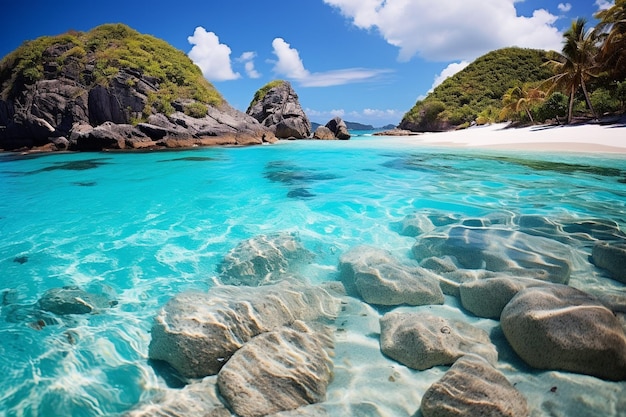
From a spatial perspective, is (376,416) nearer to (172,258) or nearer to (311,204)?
(172,258)

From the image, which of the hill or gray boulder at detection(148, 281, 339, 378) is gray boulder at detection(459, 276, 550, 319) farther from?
the hill

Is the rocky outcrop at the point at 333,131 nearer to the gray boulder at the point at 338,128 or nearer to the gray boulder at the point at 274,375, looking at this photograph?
the gray boulder at the point at 338,128

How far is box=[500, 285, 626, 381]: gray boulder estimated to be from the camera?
2.35 metres

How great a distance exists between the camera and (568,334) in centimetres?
246

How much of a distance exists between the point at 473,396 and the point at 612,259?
3.47 m

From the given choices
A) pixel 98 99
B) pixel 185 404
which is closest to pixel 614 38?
pixel 185 404

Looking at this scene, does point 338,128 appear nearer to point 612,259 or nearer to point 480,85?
point 612,259

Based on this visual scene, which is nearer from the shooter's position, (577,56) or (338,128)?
(577,56)

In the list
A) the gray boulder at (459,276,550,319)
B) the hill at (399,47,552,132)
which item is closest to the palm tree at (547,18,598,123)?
the hill at (399,47,552,132)

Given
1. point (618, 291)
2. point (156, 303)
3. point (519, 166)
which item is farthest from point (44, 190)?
point (519, 166)

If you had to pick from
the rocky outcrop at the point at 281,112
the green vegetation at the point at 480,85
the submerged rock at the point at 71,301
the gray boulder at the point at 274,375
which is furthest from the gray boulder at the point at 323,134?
the gray boulder at the point at 274,375

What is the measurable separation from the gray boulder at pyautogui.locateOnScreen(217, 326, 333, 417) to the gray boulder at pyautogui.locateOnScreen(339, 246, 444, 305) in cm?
117

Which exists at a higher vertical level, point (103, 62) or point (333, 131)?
point (103, 62)

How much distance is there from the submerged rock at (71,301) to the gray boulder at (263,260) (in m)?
1.41
